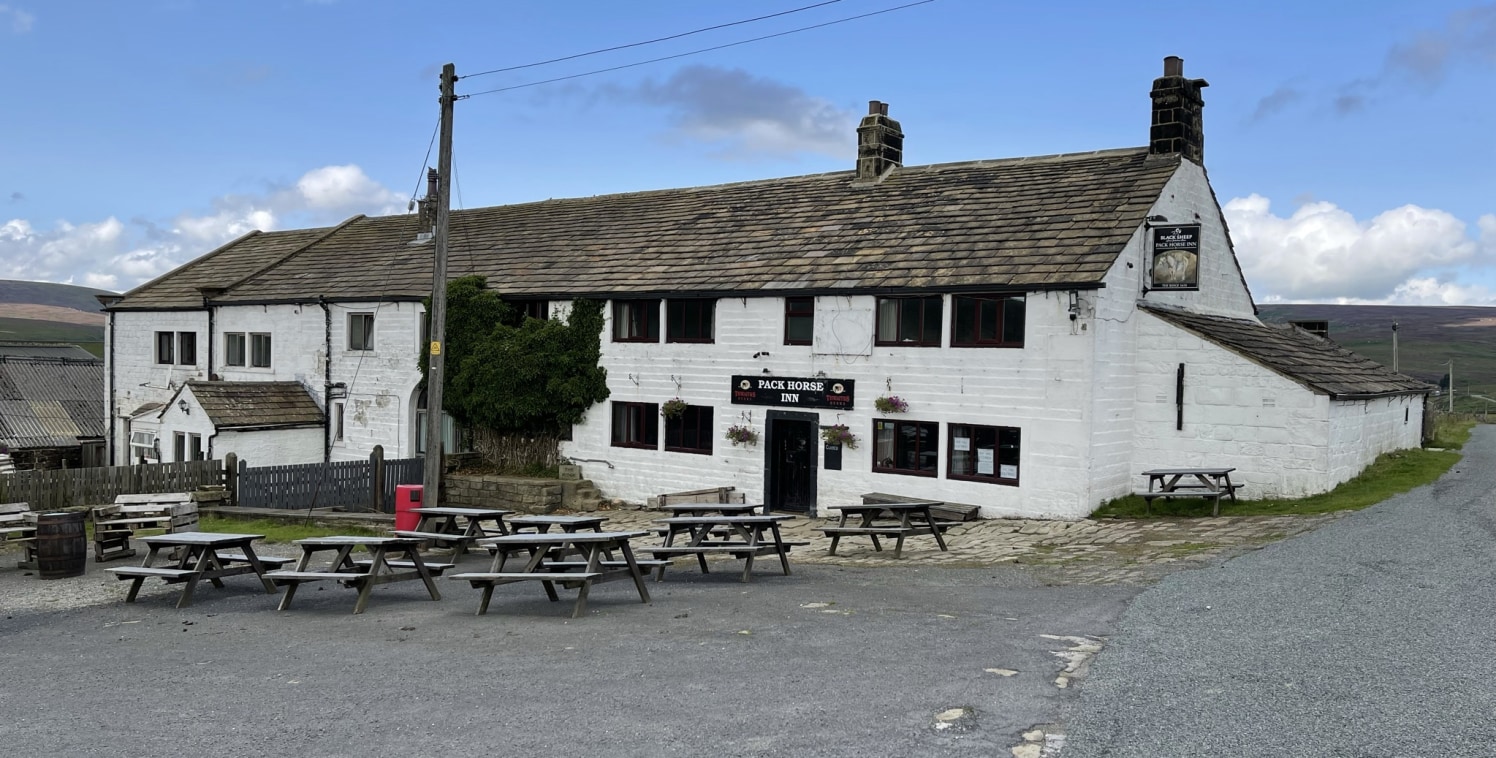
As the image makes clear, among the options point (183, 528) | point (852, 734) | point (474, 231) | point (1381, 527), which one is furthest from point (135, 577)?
point (474, 231)

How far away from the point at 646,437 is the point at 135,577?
42.9 ft

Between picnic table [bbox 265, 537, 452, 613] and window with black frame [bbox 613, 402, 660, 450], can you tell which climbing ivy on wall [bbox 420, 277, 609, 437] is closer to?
window with black frame [bbox 613, 402, 660, 450]

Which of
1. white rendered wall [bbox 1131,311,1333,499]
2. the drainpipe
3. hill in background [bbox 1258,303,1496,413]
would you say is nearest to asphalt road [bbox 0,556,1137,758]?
white rendered wall [bbox 1131,311,1333,499]

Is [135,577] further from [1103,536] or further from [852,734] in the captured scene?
[1103,536]

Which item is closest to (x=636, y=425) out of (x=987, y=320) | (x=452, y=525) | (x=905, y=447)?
(x=905, y=447)

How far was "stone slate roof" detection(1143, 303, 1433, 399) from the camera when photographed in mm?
19406

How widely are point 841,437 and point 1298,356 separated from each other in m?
8.98

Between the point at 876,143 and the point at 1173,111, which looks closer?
the point at 1173,111

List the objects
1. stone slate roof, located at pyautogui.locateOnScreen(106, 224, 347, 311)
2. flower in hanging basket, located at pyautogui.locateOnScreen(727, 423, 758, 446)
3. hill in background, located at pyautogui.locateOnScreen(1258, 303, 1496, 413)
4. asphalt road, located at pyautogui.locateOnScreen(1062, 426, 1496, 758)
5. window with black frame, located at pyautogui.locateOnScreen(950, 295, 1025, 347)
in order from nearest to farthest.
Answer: asphalt road, located at pyautogui.locateOnScreen(1062, 426, 1496, 758), window with black frame, located at pyautogui.locateOnScreen(950, 295, 1025, 347), flower in hanging basket, located at pyautogui.locateOnScreen(727, 423, 758, 446), stone slate roof, located at pyautogui.locateOnScreen(106, 224, 347, 311), hill in background, located at pyautogui.locateOnScreen(1258, 303, 1496, 413)

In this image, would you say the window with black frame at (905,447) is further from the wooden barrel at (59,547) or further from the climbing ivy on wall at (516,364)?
the wooden barrel at (59,547)

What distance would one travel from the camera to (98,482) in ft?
72.8

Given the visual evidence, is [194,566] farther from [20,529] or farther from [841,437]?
[841,437]

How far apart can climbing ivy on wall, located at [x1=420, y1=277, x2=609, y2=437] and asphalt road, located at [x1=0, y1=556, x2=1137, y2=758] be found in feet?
41.0

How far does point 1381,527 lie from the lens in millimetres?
15164
